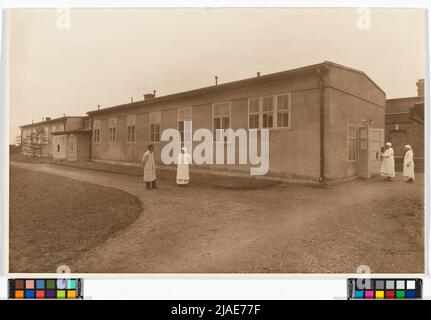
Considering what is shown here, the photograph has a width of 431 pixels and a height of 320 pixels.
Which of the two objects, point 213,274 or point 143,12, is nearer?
point 213,274

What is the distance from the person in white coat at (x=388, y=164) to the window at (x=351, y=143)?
226 millimetres

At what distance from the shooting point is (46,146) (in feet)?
8.66

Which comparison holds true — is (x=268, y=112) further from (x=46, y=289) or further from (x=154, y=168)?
(x=46, y=289)

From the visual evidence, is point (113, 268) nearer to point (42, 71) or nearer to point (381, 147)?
point (42, 71)

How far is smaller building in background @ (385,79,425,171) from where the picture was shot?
83.0 inches

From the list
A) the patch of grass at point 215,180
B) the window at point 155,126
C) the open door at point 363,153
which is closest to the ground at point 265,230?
the patch of grass at point 215,180

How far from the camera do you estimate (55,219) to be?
2.23 metres

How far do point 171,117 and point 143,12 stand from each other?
0.94m

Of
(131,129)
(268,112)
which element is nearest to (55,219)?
Result: (131,129)

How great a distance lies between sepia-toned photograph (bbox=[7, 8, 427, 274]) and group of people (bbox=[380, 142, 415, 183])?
0.01 m

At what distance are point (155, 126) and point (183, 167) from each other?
507 mm

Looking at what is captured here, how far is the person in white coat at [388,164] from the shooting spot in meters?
2.11

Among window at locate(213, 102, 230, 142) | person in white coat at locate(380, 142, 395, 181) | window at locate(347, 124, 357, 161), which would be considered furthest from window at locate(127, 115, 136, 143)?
person in white coat at locate(380, 142, 395, 181)

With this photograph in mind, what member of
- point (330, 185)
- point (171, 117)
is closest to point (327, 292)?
point (330, 185)
